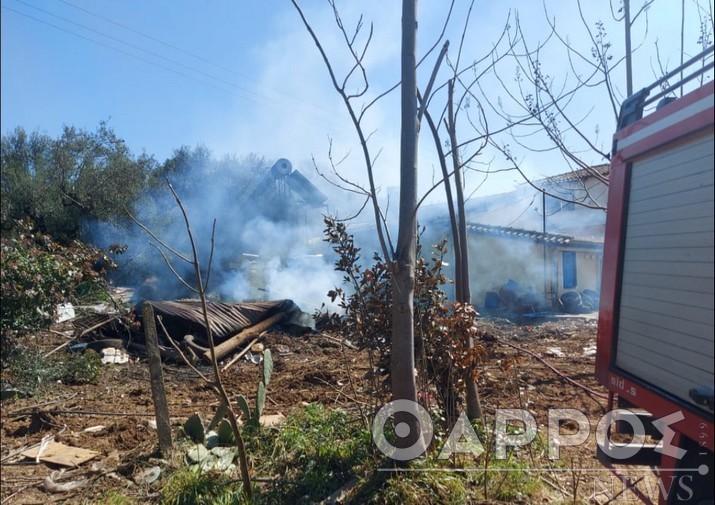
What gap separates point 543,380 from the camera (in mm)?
7047

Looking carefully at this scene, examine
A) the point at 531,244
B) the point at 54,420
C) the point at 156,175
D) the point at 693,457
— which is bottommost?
the point at 54,420

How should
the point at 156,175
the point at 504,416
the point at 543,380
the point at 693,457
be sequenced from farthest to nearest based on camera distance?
the point at 156,175
the point at 543,380
the point at 504,416
the point at 693,457

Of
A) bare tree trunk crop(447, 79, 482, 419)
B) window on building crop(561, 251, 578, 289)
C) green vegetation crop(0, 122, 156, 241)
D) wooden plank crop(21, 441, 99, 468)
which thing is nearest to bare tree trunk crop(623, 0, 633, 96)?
bare tree trunk crop(447, 79, 482, 419)

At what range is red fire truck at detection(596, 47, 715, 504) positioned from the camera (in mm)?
1994

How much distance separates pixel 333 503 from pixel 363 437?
692 mm

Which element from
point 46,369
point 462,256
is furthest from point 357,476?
point 46,369

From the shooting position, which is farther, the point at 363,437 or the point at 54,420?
the point at 54,420

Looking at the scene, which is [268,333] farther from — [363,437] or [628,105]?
[628,105]

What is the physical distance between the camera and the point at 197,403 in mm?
5988

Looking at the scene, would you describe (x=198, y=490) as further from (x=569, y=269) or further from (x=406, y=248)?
(x=569, y=269)

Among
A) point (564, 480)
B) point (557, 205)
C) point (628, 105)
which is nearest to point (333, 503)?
point (564, 480)

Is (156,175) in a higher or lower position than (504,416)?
higher

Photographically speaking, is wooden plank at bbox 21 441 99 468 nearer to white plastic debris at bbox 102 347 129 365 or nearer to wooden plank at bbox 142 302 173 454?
wooden plank at bbox 142 302 173 454

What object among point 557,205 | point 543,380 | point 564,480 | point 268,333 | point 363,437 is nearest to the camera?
point 564,480
